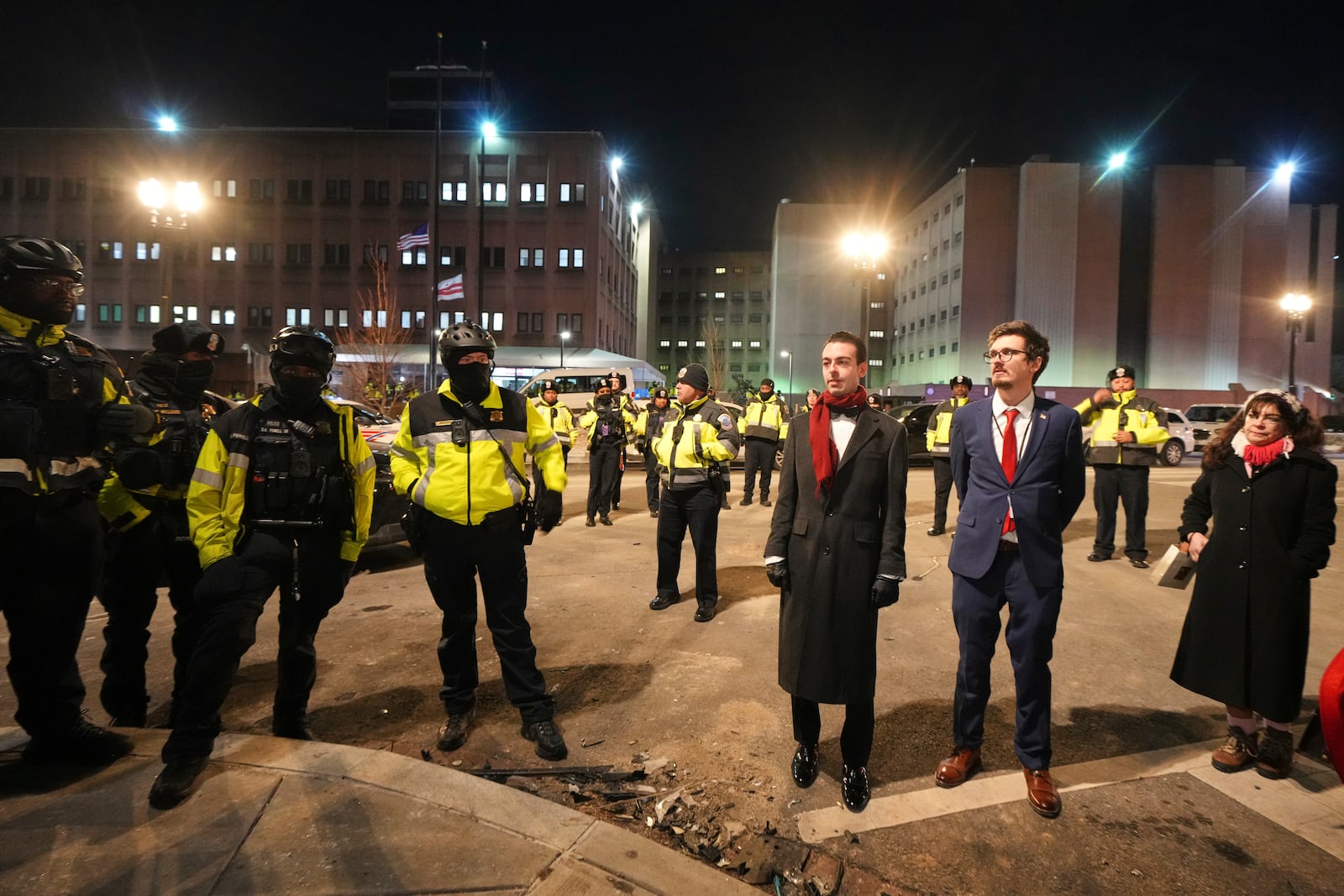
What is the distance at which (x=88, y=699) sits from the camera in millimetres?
4043

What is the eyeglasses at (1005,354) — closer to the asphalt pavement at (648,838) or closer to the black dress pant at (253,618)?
the asphalt pavement at (648,838)

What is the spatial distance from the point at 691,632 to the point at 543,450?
2.30 m

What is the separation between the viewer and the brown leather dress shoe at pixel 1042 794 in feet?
9.52

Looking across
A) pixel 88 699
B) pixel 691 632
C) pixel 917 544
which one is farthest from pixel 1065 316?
pixel 88 699

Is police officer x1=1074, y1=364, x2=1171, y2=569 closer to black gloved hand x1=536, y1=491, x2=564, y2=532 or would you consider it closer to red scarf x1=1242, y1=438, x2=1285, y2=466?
red scarf x1=1242, y1=438, x2=1285, y2=466

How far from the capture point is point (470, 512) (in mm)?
3391

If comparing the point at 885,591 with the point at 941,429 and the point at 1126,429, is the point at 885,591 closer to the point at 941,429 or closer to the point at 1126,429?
the point at 1126,429

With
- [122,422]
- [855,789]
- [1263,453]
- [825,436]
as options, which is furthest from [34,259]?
[1263,453]

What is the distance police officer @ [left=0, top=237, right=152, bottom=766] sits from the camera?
2.77 metres

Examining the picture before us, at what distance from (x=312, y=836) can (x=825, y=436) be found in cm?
257

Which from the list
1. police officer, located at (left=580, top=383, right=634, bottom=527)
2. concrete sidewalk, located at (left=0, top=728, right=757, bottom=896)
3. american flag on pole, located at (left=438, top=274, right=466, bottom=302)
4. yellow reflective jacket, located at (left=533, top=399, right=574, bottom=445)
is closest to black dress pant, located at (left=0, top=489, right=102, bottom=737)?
concrete sidewalk, located at (left=0, top=728, right=757, bottom=896)

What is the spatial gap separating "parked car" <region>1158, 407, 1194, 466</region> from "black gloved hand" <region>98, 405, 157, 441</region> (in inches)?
932

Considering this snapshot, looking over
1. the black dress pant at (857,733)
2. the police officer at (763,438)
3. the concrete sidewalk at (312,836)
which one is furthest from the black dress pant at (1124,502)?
the concrete sidewalk at (312,836)

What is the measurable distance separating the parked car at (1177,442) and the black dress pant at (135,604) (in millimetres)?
23433
